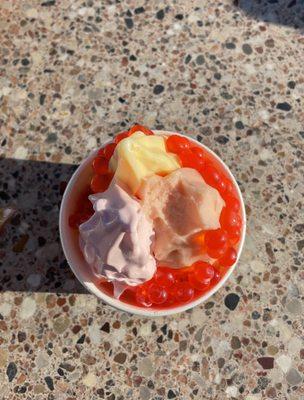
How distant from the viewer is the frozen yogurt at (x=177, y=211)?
856mm

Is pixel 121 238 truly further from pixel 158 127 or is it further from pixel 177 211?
pixel 158 127

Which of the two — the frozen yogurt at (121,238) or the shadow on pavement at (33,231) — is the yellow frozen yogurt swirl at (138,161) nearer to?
the frozen yogurt at (121,238)

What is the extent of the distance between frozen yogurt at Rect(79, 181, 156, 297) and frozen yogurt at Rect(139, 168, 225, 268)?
18mm

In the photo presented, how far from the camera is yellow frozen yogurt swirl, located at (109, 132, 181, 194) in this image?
0.87 m

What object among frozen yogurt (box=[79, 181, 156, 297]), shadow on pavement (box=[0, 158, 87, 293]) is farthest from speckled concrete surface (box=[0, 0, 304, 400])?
frozen yogurt (box=[79, 181, 156, 297])

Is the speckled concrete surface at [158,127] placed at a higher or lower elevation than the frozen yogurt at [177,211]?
lower

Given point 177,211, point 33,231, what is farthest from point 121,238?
point 33,231

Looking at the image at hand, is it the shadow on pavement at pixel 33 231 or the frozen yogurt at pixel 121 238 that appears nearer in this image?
the frozen yogurt at pixel 121 238

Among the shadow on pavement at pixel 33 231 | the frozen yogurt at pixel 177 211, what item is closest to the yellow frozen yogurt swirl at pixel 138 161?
the frozen yogurt at pixel 177 211

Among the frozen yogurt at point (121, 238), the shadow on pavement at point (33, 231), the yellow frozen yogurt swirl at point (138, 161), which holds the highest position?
the yellow frozen yogurt swirl at point (138, 161)

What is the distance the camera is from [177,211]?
34.2 inches

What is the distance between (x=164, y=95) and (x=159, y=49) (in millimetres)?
134

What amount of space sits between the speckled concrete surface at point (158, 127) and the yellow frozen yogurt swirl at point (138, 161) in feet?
1.06

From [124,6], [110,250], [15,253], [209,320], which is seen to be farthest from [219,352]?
[124,6]
